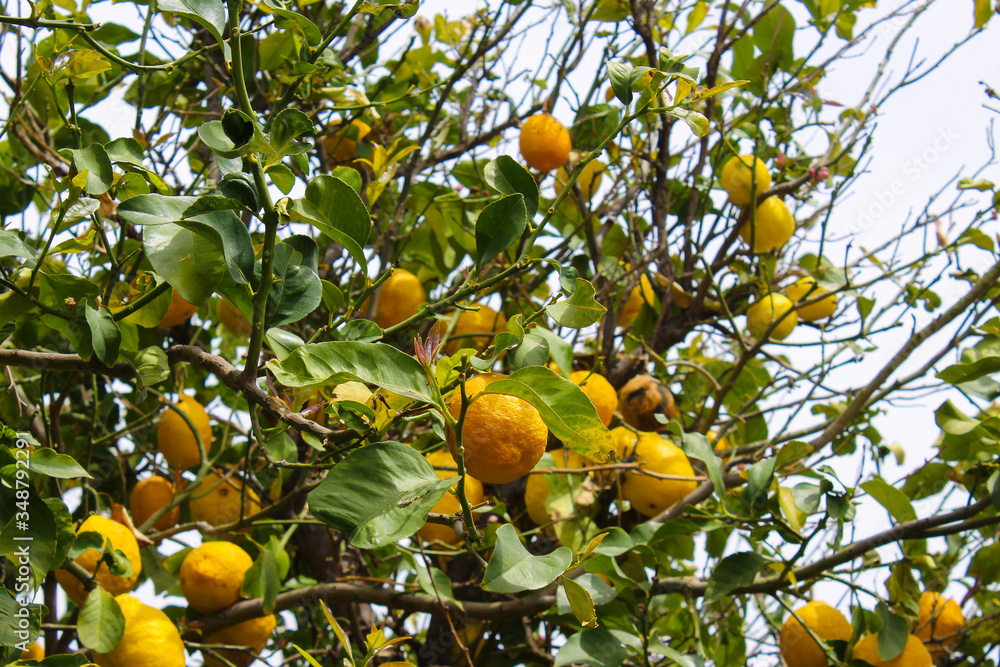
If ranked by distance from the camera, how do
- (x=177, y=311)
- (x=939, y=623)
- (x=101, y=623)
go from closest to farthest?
(x=101, y=623) < (x=177, y=311) < (x=939, y=623)

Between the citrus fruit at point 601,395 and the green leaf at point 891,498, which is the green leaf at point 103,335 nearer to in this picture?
the citrus fruit at point 601,395

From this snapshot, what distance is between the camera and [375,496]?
455 millimetres

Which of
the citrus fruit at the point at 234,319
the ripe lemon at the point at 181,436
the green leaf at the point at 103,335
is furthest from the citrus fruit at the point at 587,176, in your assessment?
the green leaf at the point at 103,335

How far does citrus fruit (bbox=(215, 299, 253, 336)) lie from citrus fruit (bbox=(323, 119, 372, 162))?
40 centimetres

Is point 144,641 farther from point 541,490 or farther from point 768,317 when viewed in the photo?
point 768,317

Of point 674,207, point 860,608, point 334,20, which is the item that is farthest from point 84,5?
point 860,608

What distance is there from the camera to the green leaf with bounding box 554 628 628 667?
31.1 inches

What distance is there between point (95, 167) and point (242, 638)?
2.20 ft

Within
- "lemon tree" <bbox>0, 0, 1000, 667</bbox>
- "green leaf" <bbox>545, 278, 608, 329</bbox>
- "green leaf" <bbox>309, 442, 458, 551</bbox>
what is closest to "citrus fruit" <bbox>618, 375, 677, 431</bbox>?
"lemon tree" <bbox>0, 0, 1000, 667</bbox>

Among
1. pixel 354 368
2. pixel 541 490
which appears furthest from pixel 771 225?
pixel 354 368

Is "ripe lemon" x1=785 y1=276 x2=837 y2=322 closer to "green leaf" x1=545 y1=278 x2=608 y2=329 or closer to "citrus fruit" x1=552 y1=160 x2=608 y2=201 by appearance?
"citrus fruit" x1=552 y1=160 x2=608 y2=201

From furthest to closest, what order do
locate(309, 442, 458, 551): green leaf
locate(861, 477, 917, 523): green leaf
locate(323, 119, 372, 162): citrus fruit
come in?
locate(323, 119, 372, 162): citrus fruit → locate(861, 477, 917, 523): green leaf → locate(309, 442, 458, 551): green leaf

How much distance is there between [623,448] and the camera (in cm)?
114

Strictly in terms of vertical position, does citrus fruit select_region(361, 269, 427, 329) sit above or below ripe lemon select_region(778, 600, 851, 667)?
above
